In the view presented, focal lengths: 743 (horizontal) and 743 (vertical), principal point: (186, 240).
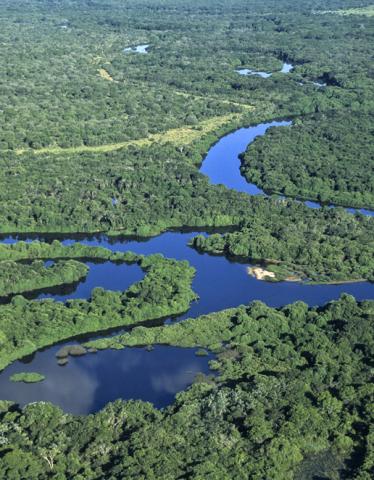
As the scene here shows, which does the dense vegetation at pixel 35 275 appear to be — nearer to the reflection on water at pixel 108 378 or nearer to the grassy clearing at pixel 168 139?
the reflection on water at pixel 108 378

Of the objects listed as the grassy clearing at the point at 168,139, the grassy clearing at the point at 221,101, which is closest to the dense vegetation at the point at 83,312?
the grassy clearing at the point at 168,139

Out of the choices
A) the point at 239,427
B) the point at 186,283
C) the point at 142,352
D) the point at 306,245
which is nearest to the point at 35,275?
the point at 186,283

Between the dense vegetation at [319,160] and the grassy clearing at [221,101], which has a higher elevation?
the grassy clearing at [221,101]

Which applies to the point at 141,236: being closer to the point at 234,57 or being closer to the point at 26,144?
the point at 26,144

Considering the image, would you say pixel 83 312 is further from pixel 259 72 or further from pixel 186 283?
pixel 259 72

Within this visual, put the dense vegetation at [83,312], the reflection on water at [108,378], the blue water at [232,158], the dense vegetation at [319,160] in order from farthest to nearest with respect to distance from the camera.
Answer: the blue water at [232,158] < the dense vegetation at [319,160] < the dense vegetation at [83,312] < the reflection on water at [108,378]

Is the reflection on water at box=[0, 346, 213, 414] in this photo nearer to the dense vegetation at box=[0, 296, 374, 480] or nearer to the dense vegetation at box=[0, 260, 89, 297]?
the dense vegetation at box=[0, 296, 374, 480]

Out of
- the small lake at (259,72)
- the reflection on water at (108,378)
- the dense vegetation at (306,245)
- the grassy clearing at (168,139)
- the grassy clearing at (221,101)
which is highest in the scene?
the small lake at (259,72)

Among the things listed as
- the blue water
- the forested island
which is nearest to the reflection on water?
the forested island

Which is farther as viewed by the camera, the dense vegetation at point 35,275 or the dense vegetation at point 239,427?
the dense vegetation at point 35,275
